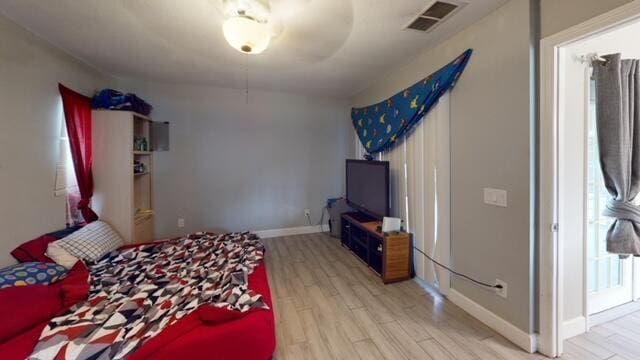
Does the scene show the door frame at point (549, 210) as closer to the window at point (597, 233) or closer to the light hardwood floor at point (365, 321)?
the light hardwood floor at point (365, 321)

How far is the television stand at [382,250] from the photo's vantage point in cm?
262

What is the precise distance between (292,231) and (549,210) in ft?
11.1

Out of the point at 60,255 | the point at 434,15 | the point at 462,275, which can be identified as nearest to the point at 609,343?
the point at 462,275

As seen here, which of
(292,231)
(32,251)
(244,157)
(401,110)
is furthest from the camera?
(292,231)

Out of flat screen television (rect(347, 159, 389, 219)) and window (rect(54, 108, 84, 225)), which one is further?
flat screen television (rect(347, 159, 389, 219))

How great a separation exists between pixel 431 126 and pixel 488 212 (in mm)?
977

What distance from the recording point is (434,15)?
190 cm

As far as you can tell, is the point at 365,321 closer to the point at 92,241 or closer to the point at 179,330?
the point at 179,330

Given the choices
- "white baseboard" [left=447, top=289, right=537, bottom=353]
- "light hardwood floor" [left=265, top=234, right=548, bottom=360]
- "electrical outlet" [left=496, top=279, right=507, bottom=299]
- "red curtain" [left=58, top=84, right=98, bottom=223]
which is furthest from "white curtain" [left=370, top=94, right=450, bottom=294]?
"red curtain" [left=58, top=84, right=98, bottom=223]

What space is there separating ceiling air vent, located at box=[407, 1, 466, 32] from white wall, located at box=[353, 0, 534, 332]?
11.2 inches

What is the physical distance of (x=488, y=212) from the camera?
6.36 feet

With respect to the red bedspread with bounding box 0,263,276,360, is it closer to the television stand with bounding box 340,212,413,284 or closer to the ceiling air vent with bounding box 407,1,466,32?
the television stand with bounding box 340,212,413,284

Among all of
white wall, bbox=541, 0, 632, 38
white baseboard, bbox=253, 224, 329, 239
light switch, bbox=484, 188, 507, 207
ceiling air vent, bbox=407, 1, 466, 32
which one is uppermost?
ceiling air vent, bbox=407, 1, 466, 32

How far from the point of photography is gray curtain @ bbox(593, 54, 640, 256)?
173 cm
